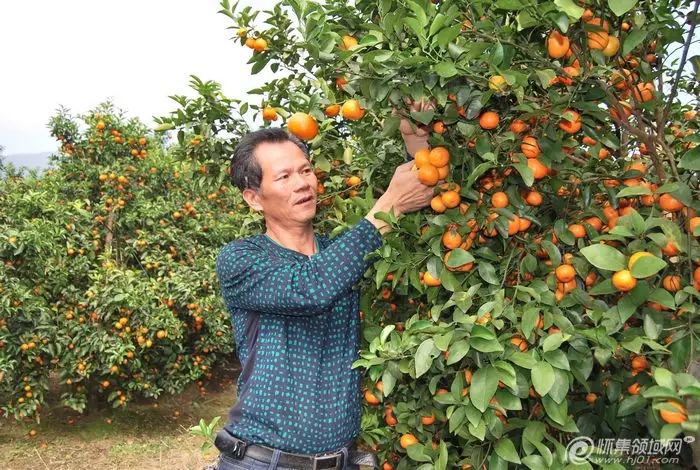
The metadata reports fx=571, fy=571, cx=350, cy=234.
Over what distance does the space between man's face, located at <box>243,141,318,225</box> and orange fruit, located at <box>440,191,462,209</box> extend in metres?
0.57

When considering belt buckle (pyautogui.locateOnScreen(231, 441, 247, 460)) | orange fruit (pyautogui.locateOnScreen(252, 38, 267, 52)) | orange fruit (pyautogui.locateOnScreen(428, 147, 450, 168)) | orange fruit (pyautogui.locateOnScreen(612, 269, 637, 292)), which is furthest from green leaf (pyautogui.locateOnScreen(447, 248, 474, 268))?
orange fruit (pyautogui.locateOnScreen(252, 38, 267, 52))

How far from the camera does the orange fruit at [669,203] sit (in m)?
1.47

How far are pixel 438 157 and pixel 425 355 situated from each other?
1.77ft

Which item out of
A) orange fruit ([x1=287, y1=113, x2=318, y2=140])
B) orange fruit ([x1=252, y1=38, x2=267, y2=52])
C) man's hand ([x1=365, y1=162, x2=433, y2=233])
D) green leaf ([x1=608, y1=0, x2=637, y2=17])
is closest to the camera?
green leaf ([x1=608, y1=0, x2=637, y2=17])

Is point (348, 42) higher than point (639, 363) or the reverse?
higher

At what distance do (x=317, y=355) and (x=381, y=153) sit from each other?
0.75m

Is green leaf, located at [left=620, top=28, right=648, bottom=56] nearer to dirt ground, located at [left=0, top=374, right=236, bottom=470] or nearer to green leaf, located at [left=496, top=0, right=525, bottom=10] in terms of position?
green leaf, located at [left=496, top=0, right=525, bottom=10]

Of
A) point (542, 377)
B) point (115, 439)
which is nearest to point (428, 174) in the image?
point (542, 377)

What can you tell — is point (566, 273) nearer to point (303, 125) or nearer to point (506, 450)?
point (506, 450)

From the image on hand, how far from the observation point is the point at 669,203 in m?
1.48

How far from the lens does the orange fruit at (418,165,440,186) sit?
5.01ft

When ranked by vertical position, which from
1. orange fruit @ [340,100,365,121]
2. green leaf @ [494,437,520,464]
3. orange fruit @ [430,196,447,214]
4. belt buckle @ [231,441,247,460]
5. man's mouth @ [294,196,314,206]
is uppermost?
orange fruit @ [340,100,365,121]

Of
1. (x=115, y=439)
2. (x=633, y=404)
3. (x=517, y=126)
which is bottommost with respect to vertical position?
(x=115, y=439)

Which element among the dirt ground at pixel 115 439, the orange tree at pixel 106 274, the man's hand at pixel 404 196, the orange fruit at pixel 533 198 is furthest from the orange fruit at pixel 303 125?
the dirt ground at pixel 115 439
